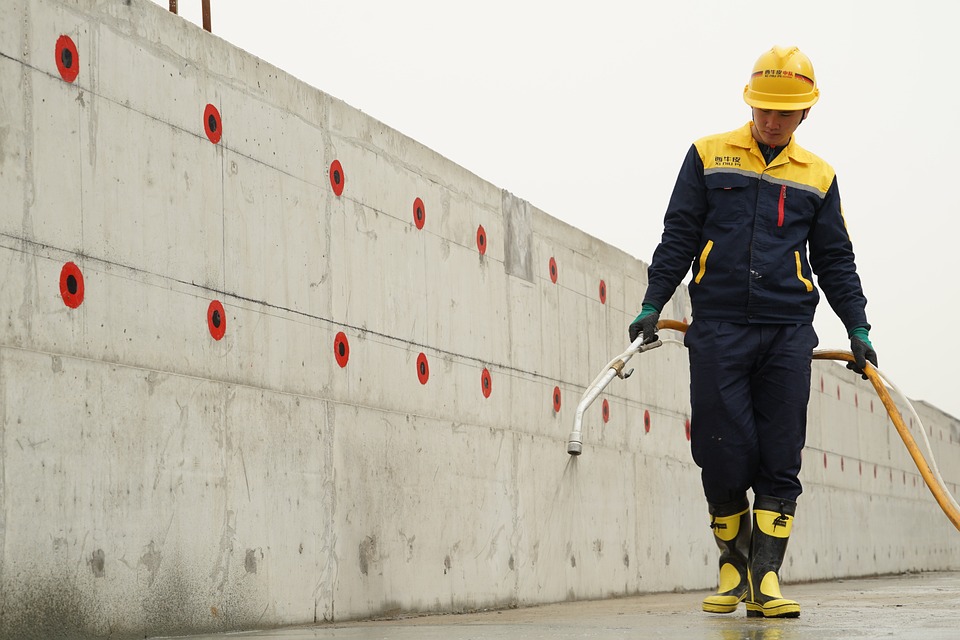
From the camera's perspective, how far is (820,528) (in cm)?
1559

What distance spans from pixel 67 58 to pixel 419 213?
106 inches

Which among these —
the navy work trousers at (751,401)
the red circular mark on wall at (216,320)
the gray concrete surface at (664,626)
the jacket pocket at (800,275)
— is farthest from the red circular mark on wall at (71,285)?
the jacket pocket at (800,275)

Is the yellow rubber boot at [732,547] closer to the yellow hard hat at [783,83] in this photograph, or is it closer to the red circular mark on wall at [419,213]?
the yellow hard hat at [783,83]

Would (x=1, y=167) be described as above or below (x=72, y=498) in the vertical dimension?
above

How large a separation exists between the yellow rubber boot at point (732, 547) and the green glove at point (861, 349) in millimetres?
715

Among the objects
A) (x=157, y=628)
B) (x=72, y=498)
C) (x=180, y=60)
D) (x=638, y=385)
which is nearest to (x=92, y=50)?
(x=180, y=60)

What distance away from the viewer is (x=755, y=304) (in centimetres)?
566

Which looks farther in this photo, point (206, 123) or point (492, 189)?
point (492, 189)

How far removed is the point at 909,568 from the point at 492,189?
47.8 ft

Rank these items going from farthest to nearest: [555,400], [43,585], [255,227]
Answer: [555,400], [255,227], [43,585]

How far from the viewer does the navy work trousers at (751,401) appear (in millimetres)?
5684

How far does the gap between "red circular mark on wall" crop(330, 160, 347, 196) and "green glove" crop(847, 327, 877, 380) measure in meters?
2.31

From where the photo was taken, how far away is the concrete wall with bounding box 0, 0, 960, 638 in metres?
4.62

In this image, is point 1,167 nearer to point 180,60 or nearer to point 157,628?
point 180,60
